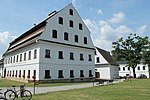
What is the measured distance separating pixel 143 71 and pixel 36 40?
174 ft

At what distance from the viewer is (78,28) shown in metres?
37.5

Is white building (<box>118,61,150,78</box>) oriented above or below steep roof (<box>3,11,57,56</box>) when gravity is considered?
below

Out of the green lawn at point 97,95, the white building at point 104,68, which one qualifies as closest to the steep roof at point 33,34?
the green lawn at point 97,95

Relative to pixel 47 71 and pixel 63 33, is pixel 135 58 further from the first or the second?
pixel 47 71

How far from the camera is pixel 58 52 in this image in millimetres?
32531

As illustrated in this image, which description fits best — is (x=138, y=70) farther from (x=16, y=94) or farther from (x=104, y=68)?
(x=16, y=94)

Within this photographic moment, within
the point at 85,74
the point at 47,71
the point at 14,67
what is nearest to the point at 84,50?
the point at 85,74

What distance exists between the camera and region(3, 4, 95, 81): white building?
99.2 feet

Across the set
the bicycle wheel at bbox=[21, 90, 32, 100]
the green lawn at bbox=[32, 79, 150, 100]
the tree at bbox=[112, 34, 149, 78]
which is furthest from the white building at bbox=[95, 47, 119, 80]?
the bicycle wheel at bbox=[21, 90, 32, 100]

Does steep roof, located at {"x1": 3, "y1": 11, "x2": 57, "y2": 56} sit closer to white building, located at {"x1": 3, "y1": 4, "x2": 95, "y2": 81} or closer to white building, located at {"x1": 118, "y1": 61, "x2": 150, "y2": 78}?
white building, located at {"x1": 3, "y1": 4, "x2": 95, "y2": 81}

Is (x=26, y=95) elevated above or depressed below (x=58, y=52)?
below

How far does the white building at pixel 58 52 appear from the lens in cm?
3023

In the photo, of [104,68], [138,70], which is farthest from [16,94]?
[138,70]

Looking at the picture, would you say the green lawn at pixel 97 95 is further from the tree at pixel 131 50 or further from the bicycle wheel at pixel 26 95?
the tree at pixel 131 50
